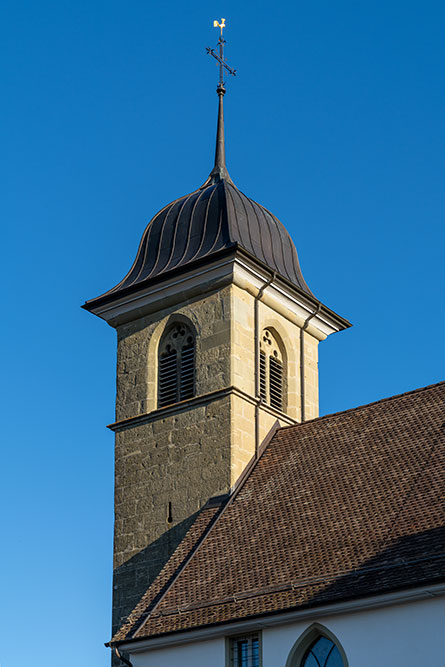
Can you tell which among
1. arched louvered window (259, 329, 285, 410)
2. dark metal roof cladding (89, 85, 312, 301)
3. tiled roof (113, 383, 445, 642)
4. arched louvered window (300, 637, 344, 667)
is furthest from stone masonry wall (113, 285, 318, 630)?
arched louvered window (300, 637, 344, 667)

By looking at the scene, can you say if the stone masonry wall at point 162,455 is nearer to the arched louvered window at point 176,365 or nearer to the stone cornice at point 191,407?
the stone cornice at point 191,407

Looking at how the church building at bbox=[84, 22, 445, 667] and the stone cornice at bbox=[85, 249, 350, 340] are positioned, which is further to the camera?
the stone cornice at bbox=[85, 249, 350, 340]

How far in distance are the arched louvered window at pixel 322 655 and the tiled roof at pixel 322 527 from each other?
0.70 metres

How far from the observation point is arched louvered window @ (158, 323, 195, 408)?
2705cm

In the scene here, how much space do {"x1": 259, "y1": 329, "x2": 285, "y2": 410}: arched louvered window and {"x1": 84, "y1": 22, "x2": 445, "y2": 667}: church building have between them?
0.15 feet

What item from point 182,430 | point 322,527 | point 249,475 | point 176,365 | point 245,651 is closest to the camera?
point 245,651

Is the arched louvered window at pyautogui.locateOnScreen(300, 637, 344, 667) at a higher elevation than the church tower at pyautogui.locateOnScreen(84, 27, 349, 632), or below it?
below

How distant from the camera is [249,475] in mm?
25125

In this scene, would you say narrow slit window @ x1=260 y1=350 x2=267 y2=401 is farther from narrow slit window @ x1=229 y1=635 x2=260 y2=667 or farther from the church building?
narrow slit window @ x1=229 y1=635 x2=260 y2=667

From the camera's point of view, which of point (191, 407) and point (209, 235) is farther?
point (209, 235)

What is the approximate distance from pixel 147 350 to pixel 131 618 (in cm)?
745

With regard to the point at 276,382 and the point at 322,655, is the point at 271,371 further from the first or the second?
the point at 322,655

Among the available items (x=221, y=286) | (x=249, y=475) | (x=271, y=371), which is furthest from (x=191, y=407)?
(x=221, y=286)

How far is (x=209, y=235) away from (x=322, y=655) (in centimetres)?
1146
